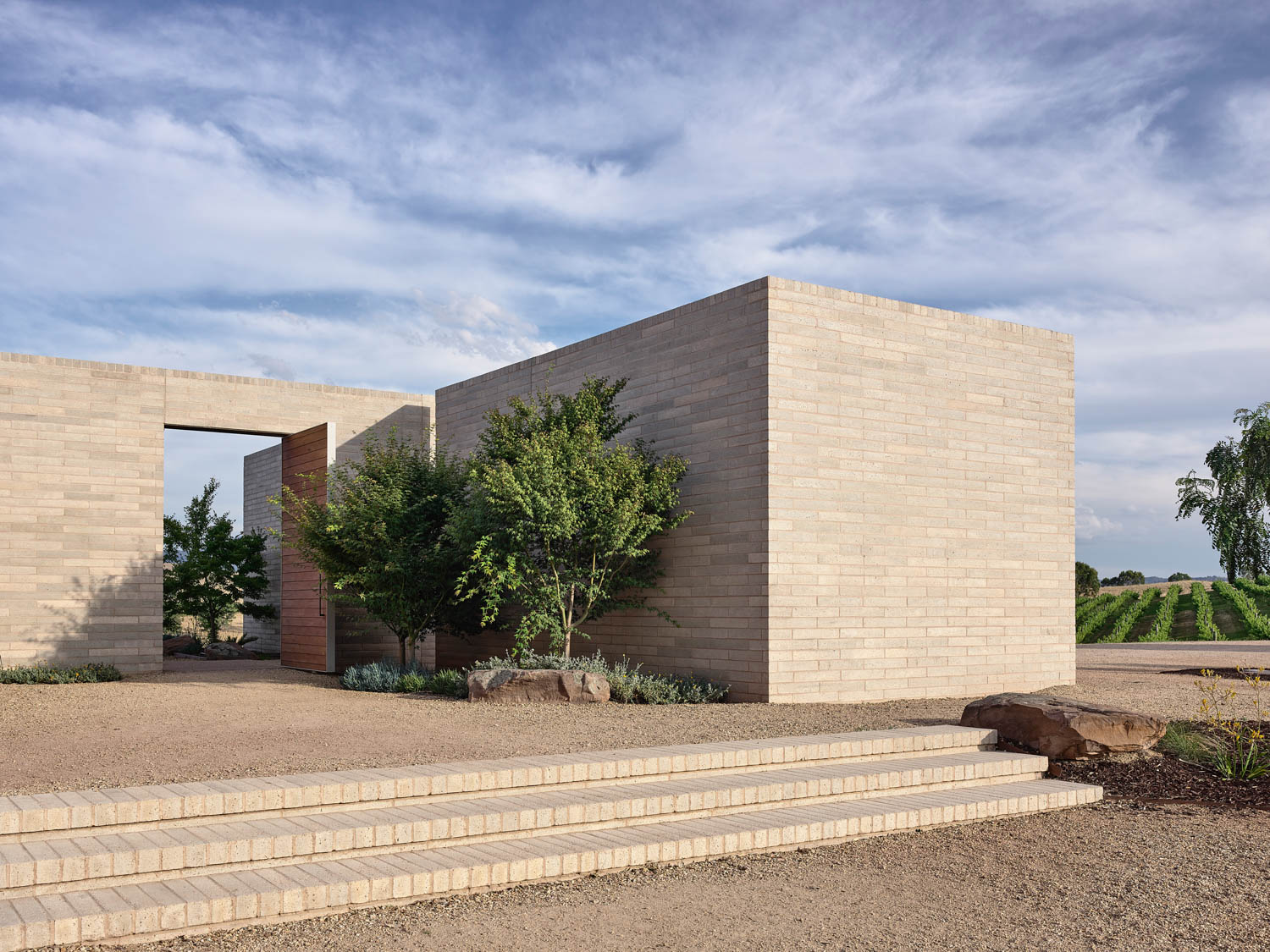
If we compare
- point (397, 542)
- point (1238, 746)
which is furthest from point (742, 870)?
point (397, 542)

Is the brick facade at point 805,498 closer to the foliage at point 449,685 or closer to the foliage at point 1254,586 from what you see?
the foliage at point 449,685

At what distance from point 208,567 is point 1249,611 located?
962 inches

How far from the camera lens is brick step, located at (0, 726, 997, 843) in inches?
206

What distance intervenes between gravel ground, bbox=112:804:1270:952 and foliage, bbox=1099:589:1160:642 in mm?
22105

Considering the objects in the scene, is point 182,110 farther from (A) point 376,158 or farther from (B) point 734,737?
(B) point 734,737

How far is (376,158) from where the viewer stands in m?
12.2

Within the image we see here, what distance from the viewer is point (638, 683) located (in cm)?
1140

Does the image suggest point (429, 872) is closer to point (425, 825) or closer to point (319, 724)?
point (425, 825)

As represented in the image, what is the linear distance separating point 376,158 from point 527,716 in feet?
22.2

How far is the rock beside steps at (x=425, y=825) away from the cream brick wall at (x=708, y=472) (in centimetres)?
376

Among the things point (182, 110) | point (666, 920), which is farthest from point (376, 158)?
point (666, 920)

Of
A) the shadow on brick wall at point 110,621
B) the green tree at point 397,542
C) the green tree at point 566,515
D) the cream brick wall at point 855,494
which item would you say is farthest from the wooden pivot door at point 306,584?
the cream brick wall at point 855,494

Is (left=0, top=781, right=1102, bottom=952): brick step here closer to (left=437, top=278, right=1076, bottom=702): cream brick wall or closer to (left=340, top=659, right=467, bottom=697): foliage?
(left=437, top=278, right=1076, bottom=702): cream brick wall

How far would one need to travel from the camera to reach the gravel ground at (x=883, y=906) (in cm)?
447
